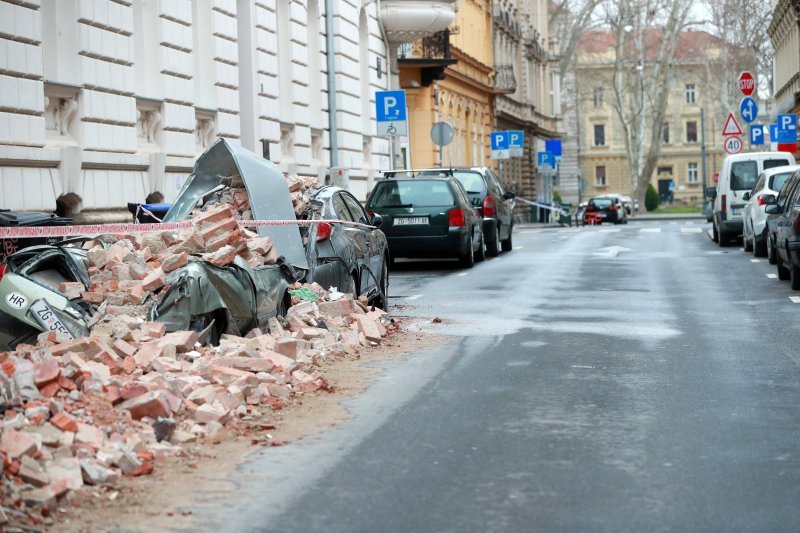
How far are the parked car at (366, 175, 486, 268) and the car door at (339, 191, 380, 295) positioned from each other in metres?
7.88

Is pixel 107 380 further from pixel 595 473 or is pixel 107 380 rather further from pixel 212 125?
pixel 212 125

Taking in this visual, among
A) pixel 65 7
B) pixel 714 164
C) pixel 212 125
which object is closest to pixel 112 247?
pixel 65 7

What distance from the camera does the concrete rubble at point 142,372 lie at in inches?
263

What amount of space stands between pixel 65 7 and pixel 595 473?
42.0ft

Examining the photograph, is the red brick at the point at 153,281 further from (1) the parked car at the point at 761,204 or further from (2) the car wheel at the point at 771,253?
(1) the parked car at the point at 761,204

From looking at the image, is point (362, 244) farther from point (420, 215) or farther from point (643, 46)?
point (643, 46)

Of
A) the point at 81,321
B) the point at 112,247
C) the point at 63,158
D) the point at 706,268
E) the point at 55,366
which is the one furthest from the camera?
the point at 706,268

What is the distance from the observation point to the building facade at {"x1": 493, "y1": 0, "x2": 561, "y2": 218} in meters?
64.9

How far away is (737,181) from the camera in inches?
1180

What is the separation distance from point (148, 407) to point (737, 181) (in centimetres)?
2375

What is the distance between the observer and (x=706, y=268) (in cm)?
2317

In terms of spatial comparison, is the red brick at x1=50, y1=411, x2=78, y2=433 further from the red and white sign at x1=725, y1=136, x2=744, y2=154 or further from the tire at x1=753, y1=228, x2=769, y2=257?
the red and white sign at x1=725, y1=136, x2=744, y2=154

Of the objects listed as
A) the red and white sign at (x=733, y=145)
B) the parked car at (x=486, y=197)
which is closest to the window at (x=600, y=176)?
the red and white sign at (x=733, y=145)

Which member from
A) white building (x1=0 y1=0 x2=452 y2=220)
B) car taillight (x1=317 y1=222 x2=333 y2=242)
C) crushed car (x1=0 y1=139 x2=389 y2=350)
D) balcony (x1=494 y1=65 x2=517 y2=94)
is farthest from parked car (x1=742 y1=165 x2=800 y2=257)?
balcony (x1=494 y1=65 x2=517 y2=94)
